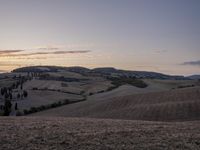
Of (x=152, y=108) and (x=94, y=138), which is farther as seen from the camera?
(x=152, y=108)

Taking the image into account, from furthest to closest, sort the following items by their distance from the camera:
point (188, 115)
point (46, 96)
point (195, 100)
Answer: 1. point (46, 96)
2. point (195, 100)
3. point (188, 115)

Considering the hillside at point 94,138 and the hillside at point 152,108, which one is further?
the hillside at point 152,108

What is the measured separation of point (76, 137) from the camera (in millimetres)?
21391

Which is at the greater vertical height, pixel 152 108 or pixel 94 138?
pixel 94 138

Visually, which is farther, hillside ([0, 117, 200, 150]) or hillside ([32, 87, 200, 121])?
hillside ([32, 87, 200, 121])

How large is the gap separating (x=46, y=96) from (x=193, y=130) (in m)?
98.4

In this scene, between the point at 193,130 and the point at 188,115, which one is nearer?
the point at 193,130

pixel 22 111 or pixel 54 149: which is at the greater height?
pixel 54 149

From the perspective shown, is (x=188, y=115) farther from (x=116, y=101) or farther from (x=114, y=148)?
(x=114, y=148)

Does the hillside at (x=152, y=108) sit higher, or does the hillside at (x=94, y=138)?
the hillside at (x=94, y=138)

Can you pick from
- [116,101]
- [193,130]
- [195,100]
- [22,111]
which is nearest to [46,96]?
[22,111]

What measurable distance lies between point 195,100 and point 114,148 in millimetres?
50508

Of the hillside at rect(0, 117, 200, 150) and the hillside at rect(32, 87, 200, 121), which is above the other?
the hillside at rect(0, 117, 200, 150)

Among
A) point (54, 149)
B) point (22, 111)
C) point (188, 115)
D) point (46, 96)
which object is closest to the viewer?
point (54, 149)
